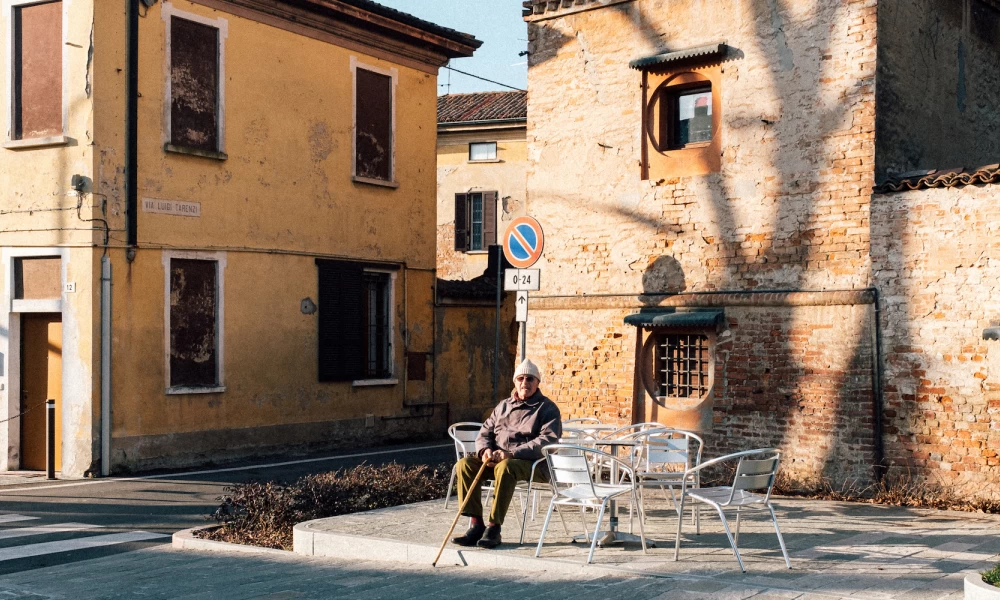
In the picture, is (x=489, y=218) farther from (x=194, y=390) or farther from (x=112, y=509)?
(x=112, y=509)

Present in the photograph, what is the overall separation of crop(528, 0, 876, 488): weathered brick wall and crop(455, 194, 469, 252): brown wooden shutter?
18.5 metres

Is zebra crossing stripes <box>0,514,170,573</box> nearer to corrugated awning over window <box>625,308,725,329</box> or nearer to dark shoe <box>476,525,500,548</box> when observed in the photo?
dark shoe <box>476,525,500,548</box>

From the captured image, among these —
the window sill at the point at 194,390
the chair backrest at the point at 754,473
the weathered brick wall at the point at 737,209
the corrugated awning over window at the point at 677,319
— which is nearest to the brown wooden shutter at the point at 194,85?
the window sill at the point at 194,390

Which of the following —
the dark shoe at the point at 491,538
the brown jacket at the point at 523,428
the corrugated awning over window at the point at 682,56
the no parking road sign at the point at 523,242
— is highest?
the corrugated awning over window at the point at 682,56

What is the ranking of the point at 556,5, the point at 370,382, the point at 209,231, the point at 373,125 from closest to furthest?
the point at 556,5 → the point at 209,231 → the point at 370,382 → the point at 373,125

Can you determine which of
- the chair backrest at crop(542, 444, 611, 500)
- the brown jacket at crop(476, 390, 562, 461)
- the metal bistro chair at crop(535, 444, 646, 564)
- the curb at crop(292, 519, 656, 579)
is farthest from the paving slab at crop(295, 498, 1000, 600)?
the brown jacket at crop(476, 390, 562, 461)

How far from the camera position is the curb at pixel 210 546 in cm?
959

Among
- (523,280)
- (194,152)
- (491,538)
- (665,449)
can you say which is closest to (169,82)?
(194,152)

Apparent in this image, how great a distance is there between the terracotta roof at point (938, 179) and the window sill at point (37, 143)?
11.2 metres

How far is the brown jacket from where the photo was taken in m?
9.25

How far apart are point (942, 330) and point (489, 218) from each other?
74.0 feet

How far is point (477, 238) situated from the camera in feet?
110

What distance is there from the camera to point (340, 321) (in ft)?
66.0

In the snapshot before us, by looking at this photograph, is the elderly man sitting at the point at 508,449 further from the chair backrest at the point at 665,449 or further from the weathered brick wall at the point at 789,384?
the weathered brick wall at the point at 789,384
